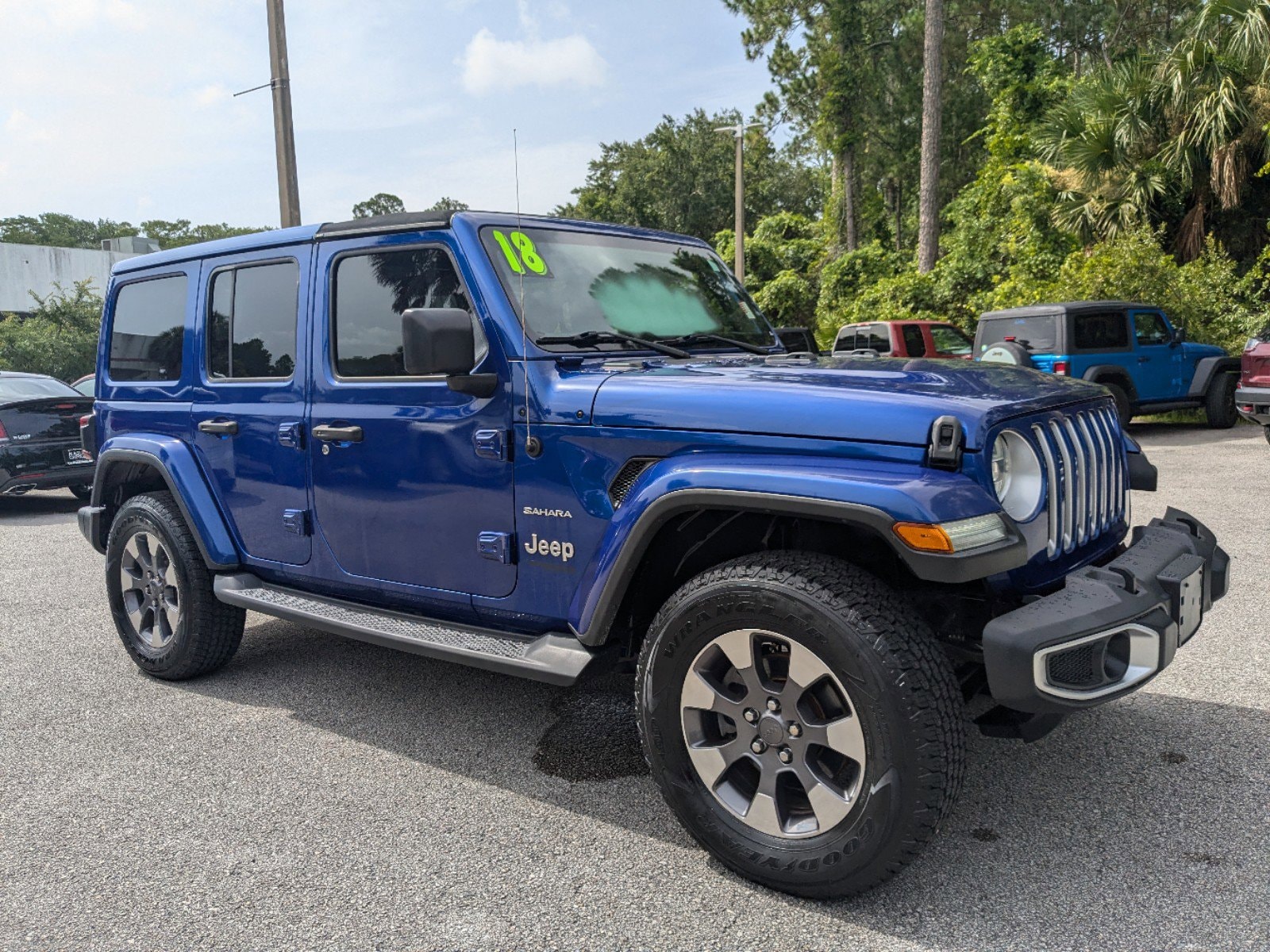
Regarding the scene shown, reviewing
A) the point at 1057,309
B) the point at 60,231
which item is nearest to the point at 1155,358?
the point at 1057,309

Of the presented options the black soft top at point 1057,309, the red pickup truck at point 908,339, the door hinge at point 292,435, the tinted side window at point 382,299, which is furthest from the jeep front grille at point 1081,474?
the red pickup truck at point 908,339

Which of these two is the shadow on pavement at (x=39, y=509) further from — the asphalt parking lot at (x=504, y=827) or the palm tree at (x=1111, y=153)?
the palm tree at (x=1111, y=153)

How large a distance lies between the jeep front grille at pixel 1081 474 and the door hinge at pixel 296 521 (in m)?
2.78

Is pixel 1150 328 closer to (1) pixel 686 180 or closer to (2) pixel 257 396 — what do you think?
(2) pixel 257 396

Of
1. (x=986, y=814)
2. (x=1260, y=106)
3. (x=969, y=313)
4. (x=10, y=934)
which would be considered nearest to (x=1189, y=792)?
(x=986, y=814)

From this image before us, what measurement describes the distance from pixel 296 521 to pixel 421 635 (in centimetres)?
93

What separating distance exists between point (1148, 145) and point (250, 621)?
55.1ft

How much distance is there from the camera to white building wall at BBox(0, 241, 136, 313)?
4381 cm

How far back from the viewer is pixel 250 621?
19.5 ft

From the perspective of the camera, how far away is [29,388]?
10930mm

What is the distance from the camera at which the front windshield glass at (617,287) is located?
11.4 feet

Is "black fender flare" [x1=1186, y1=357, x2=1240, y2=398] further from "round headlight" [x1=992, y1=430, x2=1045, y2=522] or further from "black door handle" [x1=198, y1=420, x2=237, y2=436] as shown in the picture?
"black door handle" [x1=198, y1=420, x2=237, y2=436]

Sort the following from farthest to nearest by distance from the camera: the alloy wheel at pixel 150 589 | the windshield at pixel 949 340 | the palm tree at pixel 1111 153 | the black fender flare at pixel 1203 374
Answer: the palm tree at pixel 1111 153, the windshield at pixel 949 340, the black fender flare at pixel 1203 374, the alloy wheel at pixel 150 589

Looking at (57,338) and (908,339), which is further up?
(57,338)
